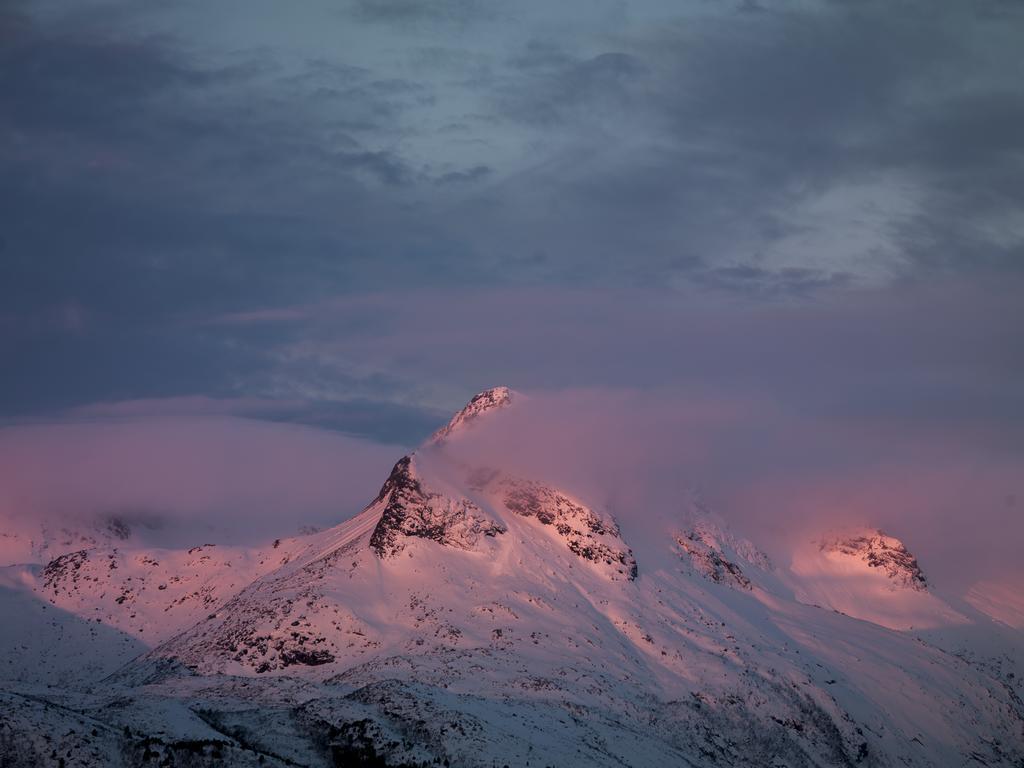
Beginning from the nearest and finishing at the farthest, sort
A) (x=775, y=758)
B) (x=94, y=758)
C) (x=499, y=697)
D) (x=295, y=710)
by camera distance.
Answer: (x=94, y=758) < (x=295, y=710) < (x=499, y=697) < (x=775, y=758)

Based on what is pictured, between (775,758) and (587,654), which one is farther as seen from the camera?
(587,654)

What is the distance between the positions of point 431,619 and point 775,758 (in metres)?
56.7

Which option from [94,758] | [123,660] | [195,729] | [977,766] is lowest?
[977,766]

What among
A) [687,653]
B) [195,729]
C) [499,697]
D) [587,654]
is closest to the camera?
[195,729]

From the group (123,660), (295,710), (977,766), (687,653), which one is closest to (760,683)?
(687,653)

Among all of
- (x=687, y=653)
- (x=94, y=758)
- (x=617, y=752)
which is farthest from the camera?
(x=687, y=653)

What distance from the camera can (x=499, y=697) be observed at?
146m

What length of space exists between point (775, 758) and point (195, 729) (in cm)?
9377

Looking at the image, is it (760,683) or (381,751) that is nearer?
(381,751)

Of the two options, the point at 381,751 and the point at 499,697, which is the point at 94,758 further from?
the point at 499,697

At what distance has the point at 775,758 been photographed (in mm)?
163125

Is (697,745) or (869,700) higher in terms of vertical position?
(697,745)

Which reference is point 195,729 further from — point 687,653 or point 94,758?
point 687,653

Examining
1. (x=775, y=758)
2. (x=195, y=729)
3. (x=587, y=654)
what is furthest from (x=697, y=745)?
(x=195, y=729)
